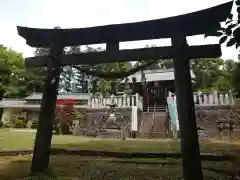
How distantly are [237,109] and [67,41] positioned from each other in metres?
14.5

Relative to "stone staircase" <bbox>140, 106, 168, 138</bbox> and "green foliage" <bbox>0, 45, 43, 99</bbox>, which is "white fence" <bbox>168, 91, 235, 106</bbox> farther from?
"green foliage" <bbox>0, 45, 43, 99</bbox>

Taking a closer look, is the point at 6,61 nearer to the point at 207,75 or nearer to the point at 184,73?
the point at 207,75

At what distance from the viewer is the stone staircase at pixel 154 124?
17203 millimetres

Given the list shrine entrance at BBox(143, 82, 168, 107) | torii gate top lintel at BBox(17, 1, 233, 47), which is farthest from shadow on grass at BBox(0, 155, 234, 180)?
shrine entrance at BBox(143, 82, 168, 107)

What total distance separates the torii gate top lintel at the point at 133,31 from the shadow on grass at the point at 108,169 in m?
2.74

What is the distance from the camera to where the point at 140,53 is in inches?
210

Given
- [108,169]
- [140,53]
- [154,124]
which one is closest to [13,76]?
[154,124]

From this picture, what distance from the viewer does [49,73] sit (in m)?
5.72

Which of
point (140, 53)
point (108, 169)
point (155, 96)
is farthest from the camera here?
point (155, 96)

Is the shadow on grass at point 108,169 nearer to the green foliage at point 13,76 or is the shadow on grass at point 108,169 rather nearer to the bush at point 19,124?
the bush at point 19,124

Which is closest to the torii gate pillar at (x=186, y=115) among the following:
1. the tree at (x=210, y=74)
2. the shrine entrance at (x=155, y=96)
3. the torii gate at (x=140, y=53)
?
the torii gate at (x=140, y=53)

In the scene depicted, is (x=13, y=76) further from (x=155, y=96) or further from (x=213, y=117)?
(x=213, y=117)

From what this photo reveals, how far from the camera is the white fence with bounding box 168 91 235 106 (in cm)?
1730

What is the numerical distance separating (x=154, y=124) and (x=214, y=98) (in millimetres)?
4379
